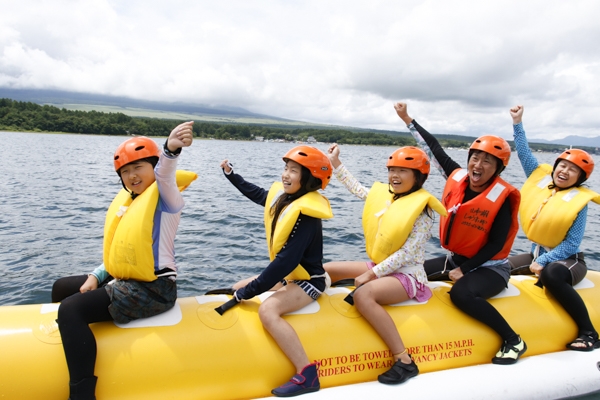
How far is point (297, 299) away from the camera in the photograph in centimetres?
317

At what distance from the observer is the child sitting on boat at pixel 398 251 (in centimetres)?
317

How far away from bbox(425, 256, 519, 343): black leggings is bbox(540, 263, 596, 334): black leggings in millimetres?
666

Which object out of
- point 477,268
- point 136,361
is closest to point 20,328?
point 136,361

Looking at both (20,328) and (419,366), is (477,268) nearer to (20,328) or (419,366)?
(419,366)

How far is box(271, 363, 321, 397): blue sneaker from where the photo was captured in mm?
2773

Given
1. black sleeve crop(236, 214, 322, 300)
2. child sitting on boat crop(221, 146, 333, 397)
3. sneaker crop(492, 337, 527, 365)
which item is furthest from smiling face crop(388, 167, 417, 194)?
sneaker crop(492, 337, 527, 365)

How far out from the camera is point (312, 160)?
3209mm

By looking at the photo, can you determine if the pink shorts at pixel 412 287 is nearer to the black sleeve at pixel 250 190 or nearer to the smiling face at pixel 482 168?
the smiling face at pixel 482 168

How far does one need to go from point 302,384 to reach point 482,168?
2.71 metres

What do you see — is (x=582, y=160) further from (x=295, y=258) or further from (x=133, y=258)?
(x=133, y=258)

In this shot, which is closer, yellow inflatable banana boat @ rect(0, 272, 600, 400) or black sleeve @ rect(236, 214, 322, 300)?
yellow inflatable banana boat @ rect(0, 272, 600, 400)

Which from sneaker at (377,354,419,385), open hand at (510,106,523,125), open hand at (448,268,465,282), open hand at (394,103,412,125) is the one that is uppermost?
open hand at (510,106,523,125)

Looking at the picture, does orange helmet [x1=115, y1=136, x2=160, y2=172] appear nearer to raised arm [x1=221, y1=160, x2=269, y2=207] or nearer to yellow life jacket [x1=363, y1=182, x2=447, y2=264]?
raised arm [x1=221, y1=160, x2=269, y2=207]

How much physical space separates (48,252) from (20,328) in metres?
5.38
